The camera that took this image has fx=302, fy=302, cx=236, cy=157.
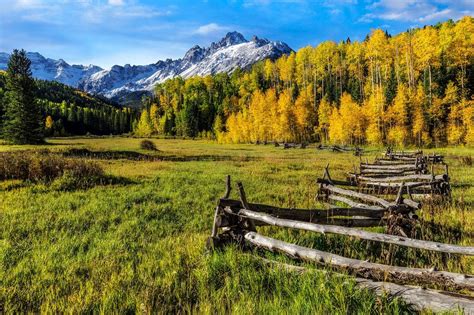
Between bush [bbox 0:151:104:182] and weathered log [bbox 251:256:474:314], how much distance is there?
15.3 metres

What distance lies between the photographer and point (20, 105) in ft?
139

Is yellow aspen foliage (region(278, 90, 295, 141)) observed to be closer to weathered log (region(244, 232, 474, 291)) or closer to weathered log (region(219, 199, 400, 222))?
weathered log (region(219, 199, 400, 222))

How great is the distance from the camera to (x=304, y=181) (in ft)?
59.6

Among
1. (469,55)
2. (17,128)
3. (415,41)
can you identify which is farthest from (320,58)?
(17,128)

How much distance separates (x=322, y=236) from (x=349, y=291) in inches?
127

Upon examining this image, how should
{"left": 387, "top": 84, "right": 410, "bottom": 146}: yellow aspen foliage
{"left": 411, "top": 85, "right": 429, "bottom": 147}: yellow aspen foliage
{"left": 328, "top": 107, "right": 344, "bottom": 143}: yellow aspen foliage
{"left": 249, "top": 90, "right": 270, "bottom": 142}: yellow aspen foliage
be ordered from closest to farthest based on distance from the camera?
{"left": 411, "top": 85, "right": 429, "bottom": 147}: yellow aspen foliage
{"left": 387, "top": 84, "right": 410, "bottom": 146}: yellow aspen foliage
{"left": 328, "top": 107, "right": 344, "bottom": 143}: yellow aspen foliage
{"left": 249, "top": 90, "right": 270, "bottom": 142}: yellow aspen foliage

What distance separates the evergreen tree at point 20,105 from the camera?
1649 inches

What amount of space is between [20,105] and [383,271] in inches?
1996

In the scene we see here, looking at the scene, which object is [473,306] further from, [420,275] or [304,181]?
[304,181]

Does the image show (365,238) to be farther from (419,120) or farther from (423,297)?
(419,120)

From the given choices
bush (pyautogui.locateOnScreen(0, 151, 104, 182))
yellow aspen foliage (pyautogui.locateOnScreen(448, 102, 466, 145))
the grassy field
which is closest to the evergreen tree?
bush (pyautogui.locateOnScreen(0, 151, 104, 182))

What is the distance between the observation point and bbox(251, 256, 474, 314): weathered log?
3635 millimetres

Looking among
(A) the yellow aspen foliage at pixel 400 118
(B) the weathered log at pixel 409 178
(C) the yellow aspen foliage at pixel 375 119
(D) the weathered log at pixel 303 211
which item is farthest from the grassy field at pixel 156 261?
(C) the yellow aspen foliage at pixel 375 119

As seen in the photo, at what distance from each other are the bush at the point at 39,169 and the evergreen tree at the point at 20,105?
3068cm
